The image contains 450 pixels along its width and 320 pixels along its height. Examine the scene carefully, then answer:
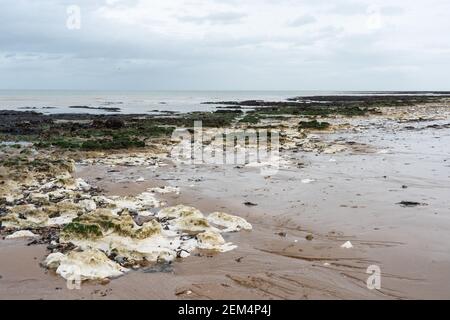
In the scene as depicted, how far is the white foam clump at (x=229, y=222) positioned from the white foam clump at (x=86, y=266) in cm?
265

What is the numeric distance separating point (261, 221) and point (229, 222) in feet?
2.66

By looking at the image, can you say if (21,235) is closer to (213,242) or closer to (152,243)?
(152,243)

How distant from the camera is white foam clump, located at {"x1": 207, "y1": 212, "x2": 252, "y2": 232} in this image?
897 cm

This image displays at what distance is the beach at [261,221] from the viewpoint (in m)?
6.38

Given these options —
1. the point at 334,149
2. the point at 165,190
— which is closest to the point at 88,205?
the point at 165,190

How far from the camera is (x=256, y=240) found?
328 inches

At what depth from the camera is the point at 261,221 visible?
377 inches

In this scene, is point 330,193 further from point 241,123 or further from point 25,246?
point 241,123

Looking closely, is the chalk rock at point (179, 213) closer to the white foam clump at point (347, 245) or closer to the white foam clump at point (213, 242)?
the white foam clump at point (213, 242)

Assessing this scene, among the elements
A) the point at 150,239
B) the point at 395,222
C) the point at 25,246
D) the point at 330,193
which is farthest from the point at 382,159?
the point at 25,246

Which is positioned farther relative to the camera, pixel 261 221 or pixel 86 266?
pixel 261 221

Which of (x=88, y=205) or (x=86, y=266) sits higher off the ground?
(x=88, y=205)

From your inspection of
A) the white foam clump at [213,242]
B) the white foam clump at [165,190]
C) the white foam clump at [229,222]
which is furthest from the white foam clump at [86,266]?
the white foam clump at [165,190]

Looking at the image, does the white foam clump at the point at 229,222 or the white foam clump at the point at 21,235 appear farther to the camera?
the white foam clump at the point at 229,222
